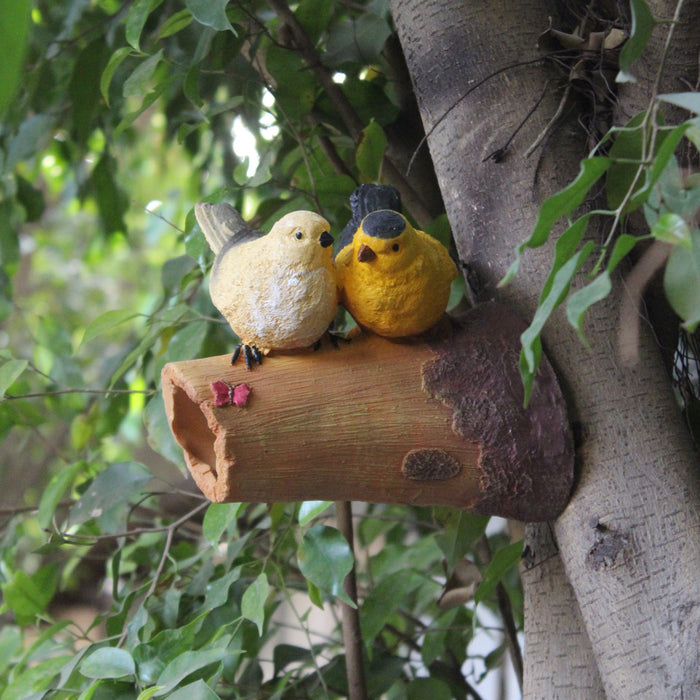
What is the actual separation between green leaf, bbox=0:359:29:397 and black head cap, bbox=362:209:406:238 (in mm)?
387

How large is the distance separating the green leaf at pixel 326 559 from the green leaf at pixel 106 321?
29 centimetres

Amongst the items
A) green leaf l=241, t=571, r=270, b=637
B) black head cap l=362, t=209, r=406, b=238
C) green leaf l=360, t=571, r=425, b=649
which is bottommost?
green leaf l=360, t=571, r=425, b=649

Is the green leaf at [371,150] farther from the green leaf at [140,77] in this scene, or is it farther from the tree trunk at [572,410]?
the green leaf at [140,77]

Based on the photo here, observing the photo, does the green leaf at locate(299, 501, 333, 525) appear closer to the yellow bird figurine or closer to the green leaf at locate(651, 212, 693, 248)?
the yellow bird figurine

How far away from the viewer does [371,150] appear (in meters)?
0.83

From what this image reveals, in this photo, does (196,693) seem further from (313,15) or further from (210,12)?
(313,15)

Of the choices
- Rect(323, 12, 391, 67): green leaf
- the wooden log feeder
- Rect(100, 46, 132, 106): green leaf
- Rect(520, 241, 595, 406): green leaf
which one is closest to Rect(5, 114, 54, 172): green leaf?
Rect(100, 46, 132, 106): green leaf

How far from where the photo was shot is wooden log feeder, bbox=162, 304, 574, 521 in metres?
0.57

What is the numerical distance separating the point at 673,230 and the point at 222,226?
36 centimetres

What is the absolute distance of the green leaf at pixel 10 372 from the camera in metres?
0.78

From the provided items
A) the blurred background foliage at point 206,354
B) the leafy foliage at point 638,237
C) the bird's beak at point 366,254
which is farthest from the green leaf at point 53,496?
the leafy foliage at point 638,237

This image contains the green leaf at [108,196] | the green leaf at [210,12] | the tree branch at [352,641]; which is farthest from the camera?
the green leaf at [108,196]

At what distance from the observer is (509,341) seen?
0.65 metres

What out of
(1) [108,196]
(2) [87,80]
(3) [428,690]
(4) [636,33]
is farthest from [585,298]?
(1) [108,196]
